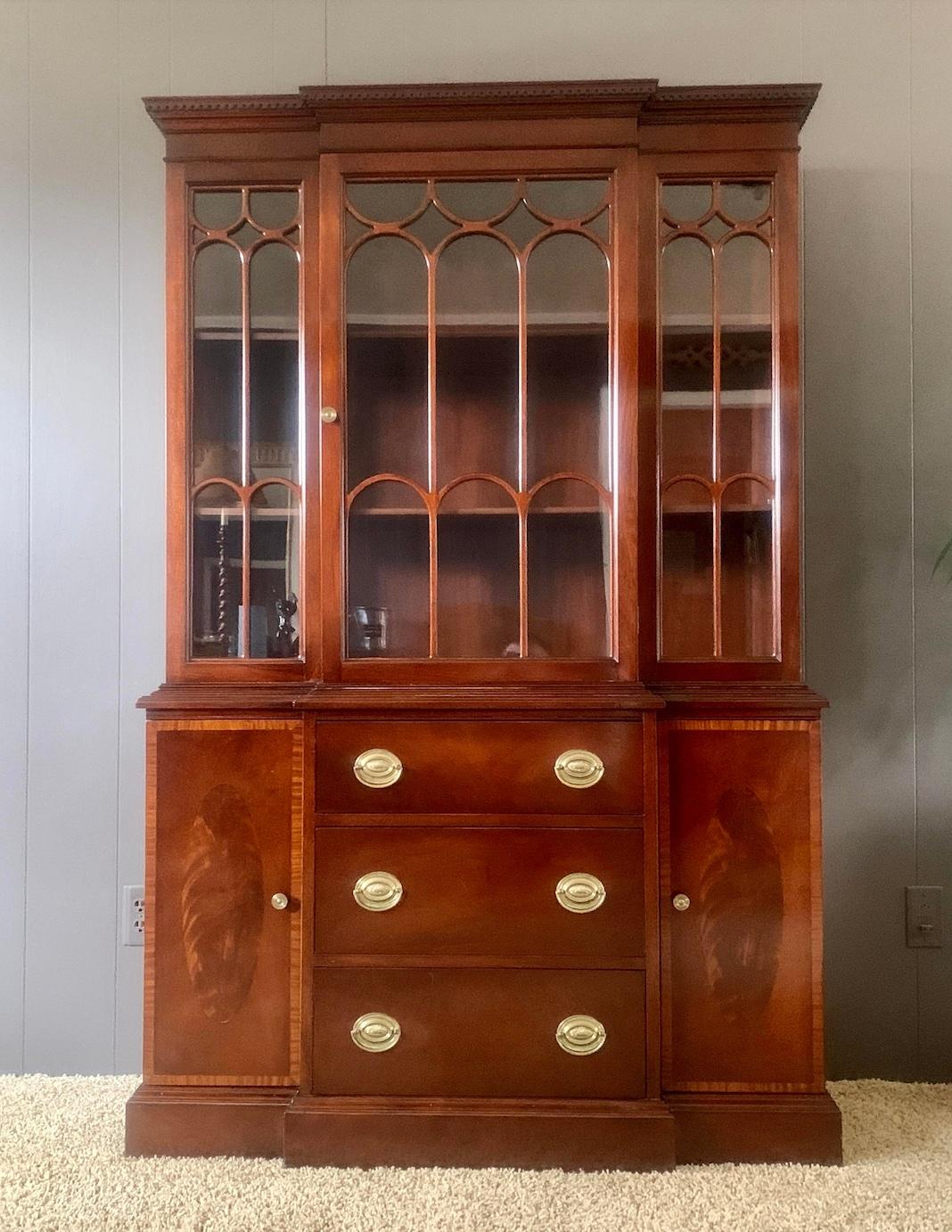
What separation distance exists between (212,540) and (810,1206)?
1353 millimetres

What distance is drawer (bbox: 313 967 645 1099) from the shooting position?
123 centimetres

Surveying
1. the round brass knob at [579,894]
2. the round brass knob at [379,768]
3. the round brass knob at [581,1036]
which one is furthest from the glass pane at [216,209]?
the round brass knob at [581,1036]

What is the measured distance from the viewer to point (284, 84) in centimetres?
159

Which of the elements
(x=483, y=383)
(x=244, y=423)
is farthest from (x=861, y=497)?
(x=244, y=423)

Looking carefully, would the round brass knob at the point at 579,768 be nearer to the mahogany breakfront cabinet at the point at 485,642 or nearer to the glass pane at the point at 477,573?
the mahogany breakfront cabinet at the point at 485,642


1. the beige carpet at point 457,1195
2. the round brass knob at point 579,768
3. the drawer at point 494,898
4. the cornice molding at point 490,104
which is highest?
the cornice molding at point 490,104

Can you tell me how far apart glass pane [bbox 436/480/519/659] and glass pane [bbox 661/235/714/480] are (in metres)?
0.28

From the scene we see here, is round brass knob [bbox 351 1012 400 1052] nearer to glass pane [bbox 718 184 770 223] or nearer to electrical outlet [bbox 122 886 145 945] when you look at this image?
electrical outlet [bbox 122 886 145 945]

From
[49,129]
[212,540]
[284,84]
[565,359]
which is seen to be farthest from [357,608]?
[49,129]

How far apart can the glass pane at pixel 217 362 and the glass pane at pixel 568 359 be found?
0.48 meters

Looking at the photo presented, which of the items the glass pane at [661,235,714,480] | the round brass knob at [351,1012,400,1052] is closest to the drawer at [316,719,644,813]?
the round brass knob at [351,1012,400,1052]

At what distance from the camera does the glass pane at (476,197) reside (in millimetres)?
1280

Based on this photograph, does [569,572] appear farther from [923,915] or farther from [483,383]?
[923,915]

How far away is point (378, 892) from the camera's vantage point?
1.24m
